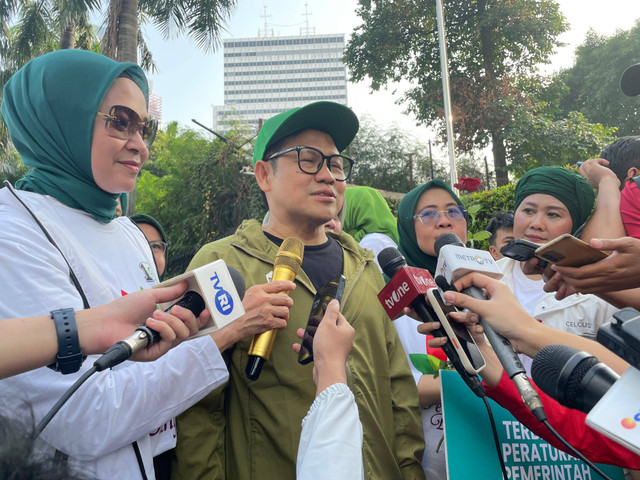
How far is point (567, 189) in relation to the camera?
3172 millimetres

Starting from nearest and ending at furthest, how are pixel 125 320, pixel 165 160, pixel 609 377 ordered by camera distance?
1. pixel 609 377
2. pixel 125 320
3. pixel 165 160

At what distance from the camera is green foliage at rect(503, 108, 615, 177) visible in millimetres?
17922

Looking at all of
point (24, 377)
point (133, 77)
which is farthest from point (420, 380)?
point (133, 77)

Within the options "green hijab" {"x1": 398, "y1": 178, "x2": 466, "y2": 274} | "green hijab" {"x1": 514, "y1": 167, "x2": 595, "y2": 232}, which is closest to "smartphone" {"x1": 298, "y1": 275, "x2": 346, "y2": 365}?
"green hijab" {"x1": 398, "y1": 178, "x2": 466, "y2": 274}

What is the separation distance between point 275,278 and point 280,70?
5628 inches

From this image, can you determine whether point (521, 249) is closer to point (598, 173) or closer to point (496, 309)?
point (496, 309)

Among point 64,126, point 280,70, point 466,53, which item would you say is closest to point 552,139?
point 466,53

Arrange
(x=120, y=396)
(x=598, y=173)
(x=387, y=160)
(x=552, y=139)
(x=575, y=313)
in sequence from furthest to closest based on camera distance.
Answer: (x=387, y=160)
(x=552, y=139)
(x=598, y=173)
(x=575, y=313)
(x=120, y=396)

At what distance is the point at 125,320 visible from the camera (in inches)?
51.3

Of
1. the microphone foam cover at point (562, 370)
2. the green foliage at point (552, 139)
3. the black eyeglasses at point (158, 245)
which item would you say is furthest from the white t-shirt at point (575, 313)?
→ the green foliage at point (552, 139)

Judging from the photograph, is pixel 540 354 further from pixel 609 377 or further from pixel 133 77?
pixel 133 77

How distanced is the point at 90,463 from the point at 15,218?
0.81m

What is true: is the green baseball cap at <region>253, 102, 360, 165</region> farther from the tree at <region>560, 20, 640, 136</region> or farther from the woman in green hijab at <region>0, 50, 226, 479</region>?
the tree at <region>560, 20, 640, 136</region>

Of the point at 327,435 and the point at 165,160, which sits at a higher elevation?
the point at 165,160
